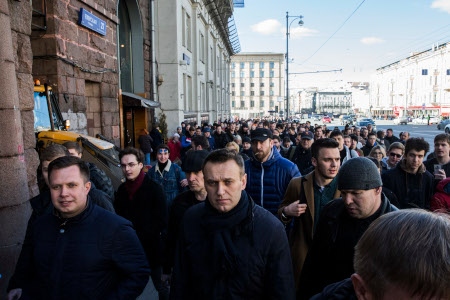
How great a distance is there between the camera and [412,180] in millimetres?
4066

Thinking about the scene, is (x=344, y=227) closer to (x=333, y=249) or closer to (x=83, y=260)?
(x=333, y=249)

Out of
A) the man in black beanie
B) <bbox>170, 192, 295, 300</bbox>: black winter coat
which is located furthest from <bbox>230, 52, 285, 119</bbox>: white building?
<bbox>170, 192, 295, 300</bbox>: black winter coat

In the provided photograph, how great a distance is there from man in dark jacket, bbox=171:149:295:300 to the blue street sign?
24.4ft

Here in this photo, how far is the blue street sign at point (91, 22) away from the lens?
834 cm

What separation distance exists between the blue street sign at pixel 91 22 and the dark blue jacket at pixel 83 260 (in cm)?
707

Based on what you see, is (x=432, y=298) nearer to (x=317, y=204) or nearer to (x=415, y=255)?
(x=415, y=255)

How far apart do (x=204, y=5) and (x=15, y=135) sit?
25.3m

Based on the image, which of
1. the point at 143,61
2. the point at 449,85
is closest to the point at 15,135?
the point at 143,61

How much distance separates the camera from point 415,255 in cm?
99

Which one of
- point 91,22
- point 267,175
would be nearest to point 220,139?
point 91,22

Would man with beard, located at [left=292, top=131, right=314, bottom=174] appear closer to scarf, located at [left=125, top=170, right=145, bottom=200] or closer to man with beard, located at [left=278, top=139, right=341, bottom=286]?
scarf, located at [left=125, top=170, right=145, bottom=200]

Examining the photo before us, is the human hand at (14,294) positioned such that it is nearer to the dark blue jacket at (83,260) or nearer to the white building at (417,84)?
the dark blue jacket at (83,260)

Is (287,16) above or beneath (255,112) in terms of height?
above

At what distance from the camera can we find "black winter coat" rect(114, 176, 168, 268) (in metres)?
3.98
